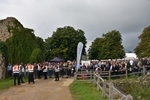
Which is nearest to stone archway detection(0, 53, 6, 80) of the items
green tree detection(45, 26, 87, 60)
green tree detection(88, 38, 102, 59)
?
green tree detection(45, 26, 87, 60)

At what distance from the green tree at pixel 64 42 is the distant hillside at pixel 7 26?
115 feet

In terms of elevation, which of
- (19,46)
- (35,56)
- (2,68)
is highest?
(19,46)

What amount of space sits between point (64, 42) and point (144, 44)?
1958 centimetres

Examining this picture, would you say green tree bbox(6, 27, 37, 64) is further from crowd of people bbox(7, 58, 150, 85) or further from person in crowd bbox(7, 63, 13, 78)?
crowd of people bbox(7, 58, 150, 85)

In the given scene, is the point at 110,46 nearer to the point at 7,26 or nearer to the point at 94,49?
the point at 94,49

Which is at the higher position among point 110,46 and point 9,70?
point 110,46

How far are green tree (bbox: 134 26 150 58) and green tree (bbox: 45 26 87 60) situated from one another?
49.6 ft

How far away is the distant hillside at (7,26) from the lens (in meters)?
35.5

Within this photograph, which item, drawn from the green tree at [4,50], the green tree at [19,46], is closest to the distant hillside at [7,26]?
the green tree at [19,46]

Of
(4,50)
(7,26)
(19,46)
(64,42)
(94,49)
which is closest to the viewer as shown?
(4,50)

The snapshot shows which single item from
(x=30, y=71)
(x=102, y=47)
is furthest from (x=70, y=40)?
(x=30, y=71)

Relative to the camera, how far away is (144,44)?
224ft

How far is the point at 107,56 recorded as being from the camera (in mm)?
76062

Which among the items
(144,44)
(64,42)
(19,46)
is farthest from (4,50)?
(144,44)
